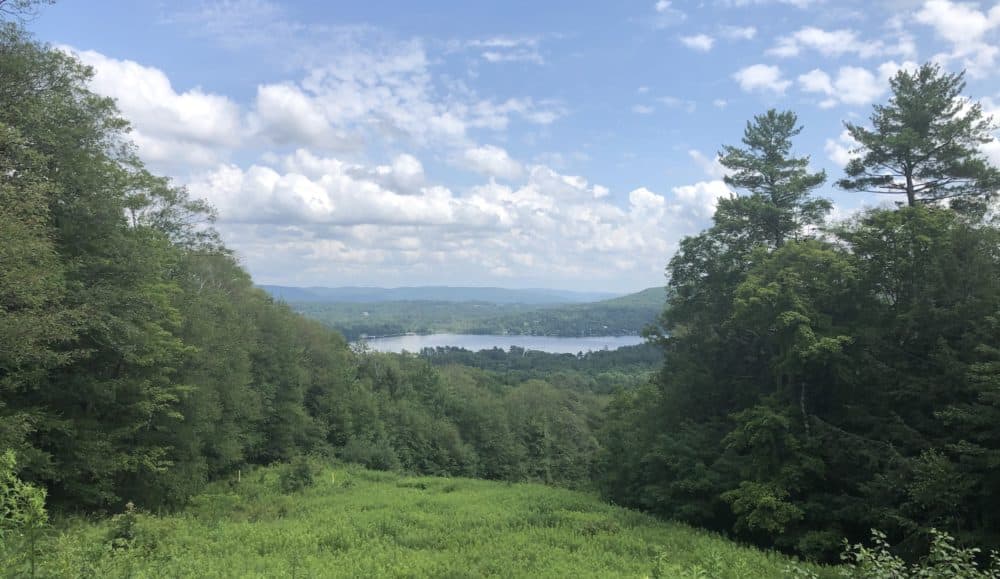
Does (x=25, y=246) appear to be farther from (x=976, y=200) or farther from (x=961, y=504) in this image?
(x=976, y=200)

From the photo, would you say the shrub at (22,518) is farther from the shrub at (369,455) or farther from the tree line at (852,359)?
the shrub at (369,455)

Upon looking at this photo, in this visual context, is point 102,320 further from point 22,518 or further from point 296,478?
point 296,478

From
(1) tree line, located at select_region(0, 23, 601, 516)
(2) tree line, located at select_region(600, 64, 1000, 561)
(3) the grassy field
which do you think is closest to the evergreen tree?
(2) tree line, located at select_region(600, 64, 1000, 561)

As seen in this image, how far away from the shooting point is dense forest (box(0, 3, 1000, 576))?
524 inches

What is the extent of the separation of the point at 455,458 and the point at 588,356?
96842 mm

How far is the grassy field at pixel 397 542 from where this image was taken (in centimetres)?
973

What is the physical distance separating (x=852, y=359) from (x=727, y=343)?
639cm

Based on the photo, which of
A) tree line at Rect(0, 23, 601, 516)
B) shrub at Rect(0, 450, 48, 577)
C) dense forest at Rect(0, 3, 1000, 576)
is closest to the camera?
shrub at Rect(0, 450, 48, 577)

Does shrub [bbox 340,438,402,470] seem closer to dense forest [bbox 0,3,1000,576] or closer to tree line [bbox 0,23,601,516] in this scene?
tree line [bbox 0,23,601,516]

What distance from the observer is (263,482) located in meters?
26.2

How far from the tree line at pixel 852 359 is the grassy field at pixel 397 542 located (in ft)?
→ 11.9

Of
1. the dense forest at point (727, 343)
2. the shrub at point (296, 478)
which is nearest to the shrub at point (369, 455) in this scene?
the dense forest at point (727, 343)

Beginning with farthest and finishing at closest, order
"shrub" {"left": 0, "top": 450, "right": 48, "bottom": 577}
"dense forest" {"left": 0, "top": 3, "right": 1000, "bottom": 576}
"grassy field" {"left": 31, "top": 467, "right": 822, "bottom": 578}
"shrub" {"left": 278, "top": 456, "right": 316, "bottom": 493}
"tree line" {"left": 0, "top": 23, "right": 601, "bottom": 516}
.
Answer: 1. "shrub" {"left": 278, "top": 456, "right": 316, "bottom": 493}
2. "dense forest" {"left": 0, "top": 3, "right": 1000, "bottom": 576}
3. "tree line" {"left": 0, "top": 23, "right": 601, "bottom": 516}
4. "grassy field" {"left": 31, "top": 467, "right": 822, "bottom": 578}
5. "shrub" {"left": 0, "top": 450, "right": 48, "bottom": 577}

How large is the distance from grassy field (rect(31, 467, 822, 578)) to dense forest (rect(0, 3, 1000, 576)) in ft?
7.63
